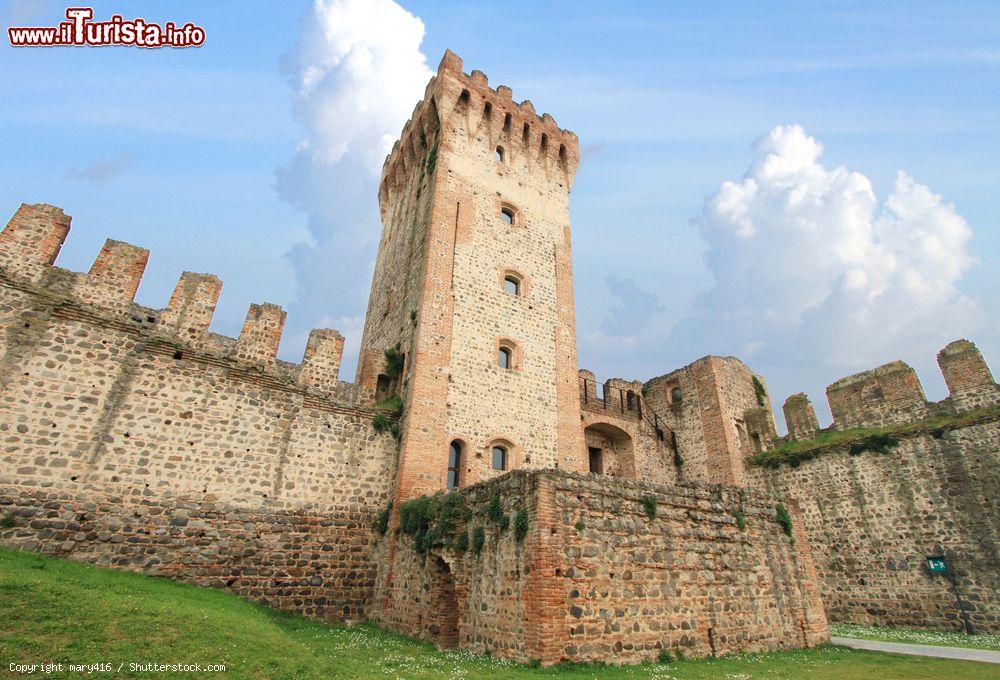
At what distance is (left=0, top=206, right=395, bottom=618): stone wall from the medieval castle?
5 centimetres

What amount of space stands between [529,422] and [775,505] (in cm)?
696

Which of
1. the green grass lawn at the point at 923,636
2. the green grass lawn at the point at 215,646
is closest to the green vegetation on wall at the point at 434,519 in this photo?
the green grass lawn at the point at 215,646

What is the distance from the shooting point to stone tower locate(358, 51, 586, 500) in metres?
14.8

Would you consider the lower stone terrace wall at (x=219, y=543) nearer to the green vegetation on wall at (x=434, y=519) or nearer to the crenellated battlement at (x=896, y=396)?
the green vegetation on wall at (x=434, y=519)

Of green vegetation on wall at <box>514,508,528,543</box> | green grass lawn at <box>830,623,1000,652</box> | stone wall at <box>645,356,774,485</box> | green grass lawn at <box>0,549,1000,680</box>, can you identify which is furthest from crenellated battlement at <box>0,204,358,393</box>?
green grass lawn at <box>830,623,1000,652</box>

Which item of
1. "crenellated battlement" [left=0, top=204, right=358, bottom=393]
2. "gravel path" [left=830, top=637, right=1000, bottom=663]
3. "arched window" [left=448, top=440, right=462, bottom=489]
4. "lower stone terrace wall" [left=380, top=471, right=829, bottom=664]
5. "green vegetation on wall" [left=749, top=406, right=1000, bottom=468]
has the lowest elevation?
"gravel path" [left=830, top=637, right=1000, bottom=663]

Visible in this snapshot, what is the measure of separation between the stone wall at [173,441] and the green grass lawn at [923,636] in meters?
13.1

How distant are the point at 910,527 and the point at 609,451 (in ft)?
32.4

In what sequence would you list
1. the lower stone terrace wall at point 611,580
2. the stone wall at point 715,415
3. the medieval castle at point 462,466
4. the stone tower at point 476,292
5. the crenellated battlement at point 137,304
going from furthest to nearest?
1. the stone wall at point 715,415
2. the stone tower at point 476,292
3. the crenellated battlement at point 137,304
4. the medieval castle at point 462,466
5. the lower stone terrace wall at point 611,580

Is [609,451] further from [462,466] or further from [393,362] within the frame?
[393,362]

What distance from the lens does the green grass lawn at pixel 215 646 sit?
6.07m

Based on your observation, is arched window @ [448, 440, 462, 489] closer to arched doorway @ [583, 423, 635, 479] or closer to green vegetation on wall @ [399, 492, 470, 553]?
green vegetation on wall @ [399, 492, 470, 553]

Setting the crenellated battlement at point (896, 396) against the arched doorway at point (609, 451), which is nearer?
the crenellated battlement at point (896, 396)

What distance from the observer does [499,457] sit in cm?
1558
